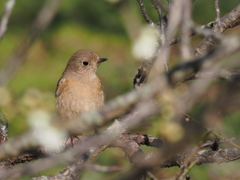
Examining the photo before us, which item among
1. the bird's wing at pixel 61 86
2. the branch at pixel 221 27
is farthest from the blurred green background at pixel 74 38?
the branch at pixel 221 27

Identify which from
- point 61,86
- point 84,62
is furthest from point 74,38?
point 61,86

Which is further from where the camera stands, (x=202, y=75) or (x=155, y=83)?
(x=202, y=75)

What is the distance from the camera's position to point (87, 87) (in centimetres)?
664

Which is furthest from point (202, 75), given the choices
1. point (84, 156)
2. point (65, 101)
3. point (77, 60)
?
point (77, 60)

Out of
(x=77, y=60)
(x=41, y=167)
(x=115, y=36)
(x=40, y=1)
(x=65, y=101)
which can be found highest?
(x=40, y=1)

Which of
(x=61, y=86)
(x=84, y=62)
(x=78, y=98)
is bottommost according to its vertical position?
(x=78, y=98)

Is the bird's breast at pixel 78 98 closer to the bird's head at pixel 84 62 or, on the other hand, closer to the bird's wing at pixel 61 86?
the bird's wing at pixel 61 86

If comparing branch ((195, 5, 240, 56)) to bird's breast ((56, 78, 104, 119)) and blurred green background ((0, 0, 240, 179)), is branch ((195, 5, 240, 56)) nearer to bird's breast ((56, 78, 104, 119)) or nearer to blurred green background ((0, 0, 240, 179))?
bird's breast ((56, 78, 104, 119))

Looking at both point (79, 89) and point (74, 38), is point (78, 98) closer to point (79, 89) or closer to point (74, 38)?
point (79, 89)

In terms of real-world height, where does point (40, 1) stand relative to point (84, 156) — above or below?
above

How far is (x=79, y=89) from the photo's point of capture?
6609 millimetres

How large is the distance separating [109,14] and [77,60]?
4.81 meters

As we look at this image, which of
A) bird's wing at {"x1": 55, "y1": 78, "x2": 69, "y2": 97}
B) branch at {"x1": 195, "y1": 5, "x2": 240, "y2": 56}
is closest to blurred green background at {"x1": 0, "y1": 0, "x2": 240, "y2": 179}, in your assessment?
bird's wing at {"x1": 55, "y1": 78, "x2": 69, "y2": 97}

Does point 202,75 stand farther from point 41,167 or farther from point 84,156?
point 41,167
